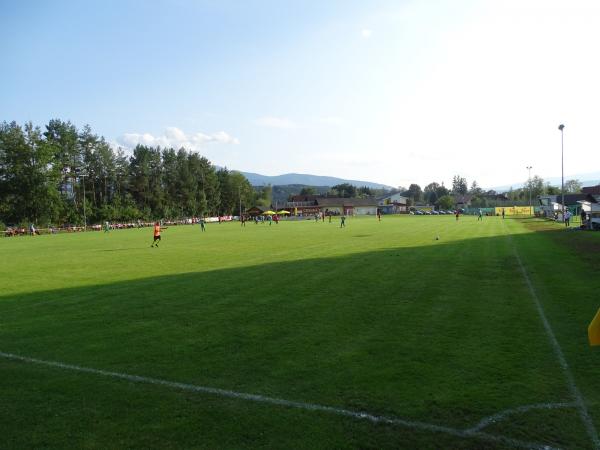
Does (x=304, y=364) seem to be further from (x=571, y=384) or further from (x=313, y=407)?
(x=571, y=384)

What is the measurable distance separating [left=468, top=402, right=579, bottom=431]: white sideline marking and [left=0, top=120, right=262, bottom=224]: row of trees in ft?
255

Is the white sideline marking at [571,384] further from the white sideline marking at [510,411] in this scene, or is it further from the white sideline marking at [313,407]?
the white sideline marking at [313,407]

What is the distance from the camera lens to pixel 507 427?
484cm

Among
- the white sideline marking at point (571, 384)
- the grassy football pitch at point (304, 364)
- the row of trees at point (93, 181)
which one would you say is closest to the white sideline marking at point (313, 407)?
the grassy football pitch at point (304, 364)

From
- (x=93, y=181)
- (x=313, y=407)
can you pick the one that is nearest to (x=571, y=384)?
(x=313, y=407)

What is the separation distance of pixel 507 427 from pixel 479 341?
3060 mm

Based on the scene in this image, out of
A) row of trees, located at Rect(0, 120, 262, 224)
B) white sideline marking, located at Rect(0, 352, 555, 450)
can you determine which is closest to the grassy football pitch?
white sideline marking, located at Rect(0, 352, 555, 450)

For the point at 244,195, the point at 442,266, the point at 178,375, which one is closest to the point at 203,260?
the point at 442,266

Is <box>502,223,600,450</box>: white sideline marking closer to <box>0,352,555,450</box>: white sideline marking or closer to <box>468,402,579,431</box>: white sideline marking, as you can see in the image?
<box>468,402,579,431</box>: white sideline marking

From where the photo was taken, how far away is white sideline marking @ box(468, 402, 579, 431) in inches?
193

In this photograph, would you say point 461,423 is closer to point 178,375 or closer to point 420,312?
point 178,375

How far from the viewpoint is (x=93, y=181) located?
288ft

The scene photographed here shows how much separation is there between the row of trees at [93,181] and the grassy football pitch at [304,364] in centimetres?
6615

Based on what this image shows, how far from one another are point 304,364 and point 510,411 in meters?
2.88
